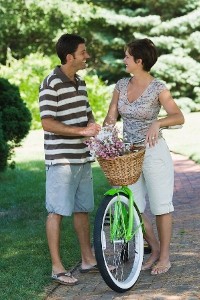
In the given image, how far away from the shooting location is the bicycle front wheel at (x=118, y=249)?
5.23 meters

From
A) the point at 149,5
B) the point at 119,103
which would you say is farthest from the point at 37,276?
the point at 149,5

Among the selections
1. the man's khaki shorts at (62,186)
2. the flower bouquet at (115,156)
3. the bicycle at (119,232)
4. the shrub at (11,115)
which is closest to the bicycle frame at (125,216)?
the bicycle at (119,232)

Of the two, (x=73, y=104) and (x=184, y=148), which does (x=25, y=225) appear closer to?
(x=73, y=104)

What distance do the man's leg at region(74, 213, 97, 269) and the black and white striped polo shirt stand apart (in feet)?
1.70

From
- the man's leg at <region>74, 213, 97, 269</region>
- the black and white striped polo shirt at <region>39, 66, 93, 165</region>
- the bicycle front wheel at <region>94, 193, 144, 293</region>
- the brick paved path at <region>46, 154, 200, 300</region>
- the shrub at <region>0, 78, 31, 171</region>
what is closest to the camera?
the bicycle front wheel at <region>94, 193, 144, 293</region>

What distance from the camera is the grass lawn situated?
19.1ft

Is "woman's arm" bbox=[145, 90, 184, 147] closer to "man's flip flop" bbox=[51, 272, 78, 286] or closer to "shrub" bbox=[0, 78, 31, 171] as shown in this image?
"man's flip flop" bbox=[51, 272, 78, 286]

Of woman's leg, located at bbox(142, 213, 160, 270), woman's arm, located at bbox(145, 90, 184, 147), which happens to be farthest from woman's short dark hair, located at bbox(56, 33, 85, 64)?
woman's leg, located at bbox(142, 213, 160, 270)

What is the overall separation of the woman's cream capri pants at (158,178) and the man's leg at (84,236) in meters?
0.45

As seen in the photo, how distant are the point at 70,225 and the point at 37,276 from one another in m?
2.21

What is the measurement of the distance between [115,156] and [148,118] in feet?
2.08

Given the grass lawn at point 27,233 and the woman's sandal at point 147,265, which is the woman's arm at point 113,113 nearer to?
the woman's sandal at point 147,265

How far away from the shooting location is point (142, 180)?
5984mm

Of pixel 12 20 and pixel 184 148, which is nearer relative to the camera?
pixel 184 148
